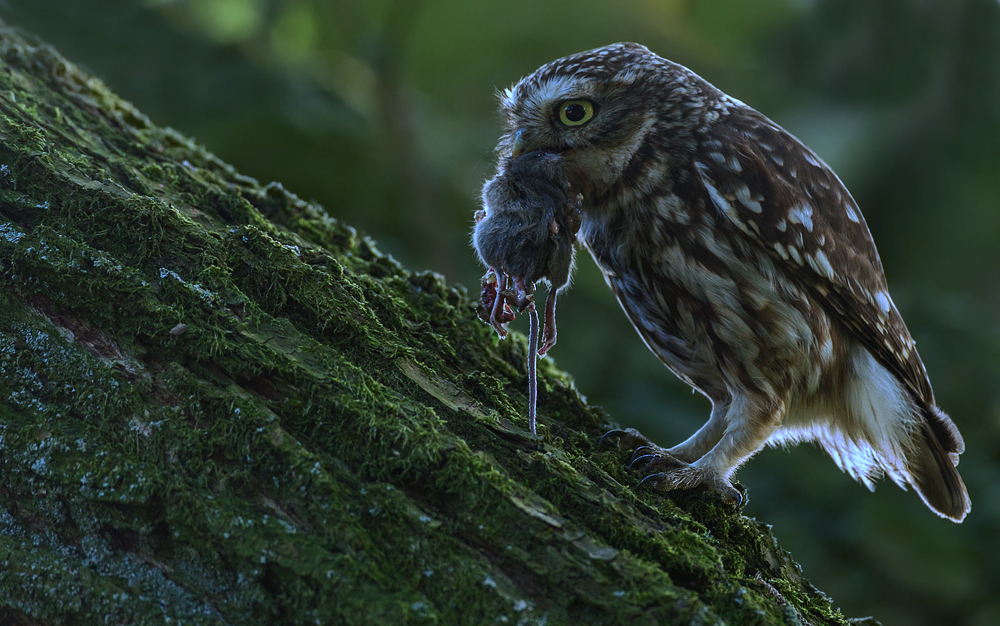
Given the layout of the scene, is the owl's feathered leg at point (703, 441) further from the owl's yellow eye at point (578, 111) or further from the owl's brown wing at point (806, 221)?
the owl's yellow eye at point (578, 111)

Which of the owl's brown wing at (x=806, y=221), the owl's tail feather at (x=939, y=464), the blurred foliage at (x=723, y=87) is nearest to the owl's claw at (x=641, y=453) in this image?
the owl's brown wing at (x=806, y=221)

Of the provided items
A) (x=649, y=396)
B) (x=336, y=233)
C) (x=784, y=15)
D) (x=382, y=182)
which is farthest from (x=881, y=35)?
(x=336, y=233)

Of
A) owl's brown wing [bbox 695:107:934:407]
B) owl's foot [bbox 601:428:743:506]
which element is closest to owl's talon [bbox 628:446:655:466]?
owl's foot [bbox 601:428:743:506]

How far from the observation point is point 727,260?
7.14 ft

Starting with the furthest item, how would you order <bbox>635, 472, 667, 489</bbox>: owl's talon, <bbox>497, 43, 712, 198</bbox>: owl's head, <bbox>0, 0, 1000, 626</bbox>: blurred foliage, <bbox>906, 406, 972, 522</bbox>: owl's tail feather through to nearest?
1. <bbox>0, 0, 1000, 626</bbox>: blurred foliage
2. <bbox>906, 406, 972, 522</bbox>: owl's tail feather
3. <bbox>497, 43, 712, 198</bbox>: owl's head
4. <bbox>635, 472, 667, 489</bbox>: owl's talon

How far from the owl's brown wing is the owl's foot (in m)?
0.68

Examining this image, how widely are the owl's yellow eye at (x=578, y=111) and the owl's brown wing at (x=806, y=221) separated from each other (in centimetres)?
38

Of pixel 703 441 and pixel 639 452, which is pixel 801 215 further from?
pixel 639 452

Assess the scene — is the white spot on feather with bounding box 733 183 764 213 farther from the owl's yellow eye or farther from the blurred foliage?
the blurred foliage

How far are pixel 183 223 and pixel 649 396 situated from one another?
4.22 m

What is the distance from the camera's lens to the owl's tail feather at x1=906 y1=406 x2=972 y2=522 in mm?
2535

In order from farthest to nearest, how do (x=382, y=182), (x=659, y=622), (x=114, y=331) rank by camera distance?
(x=382, y=182)
(x=114, y=331)
(x=659, y=622)

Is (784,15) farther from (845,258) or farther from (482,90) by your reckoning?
(845,258)

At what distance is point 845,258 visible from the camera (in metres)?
2.34
